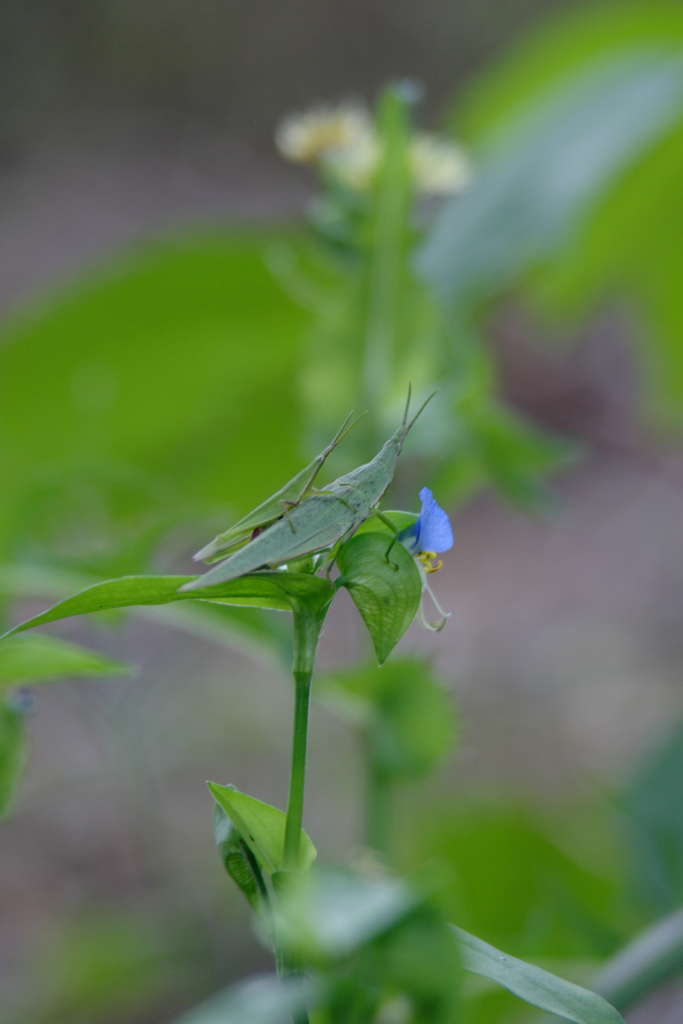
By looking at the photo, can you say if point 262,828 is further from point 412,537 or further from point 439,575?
point 439,575

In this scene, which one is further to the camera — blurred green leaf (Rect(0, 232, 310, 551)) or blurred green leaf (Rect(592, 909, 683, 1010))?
blurred green leaf (Rect(0, 232, 310, 551))

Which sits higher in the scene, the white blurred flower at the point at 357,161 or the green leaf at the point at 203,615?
the white blurred flower at the point at 357,161

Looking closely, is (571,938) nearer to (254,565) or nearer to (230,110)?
(254,565)

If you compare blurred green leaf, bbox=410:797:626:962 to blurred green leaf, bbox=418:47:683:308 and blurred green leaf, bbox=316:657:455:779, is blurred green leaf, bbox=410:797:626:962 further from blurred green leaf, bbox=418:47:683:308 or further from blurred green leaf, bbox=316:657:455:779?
blurred green leaf, bbox=418:47:683:308

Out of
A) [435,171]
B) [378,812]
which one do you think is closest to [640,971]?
[378,812]

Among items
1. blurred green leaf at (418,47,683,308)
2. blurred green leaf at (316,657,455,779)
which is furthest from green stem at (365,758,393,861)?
blurred green leaf at (418,47,683,308)

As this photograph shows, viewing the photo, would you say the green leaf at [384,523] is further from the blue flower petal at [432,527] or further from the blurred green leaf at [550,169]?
the blurred green leaf at [550,169]

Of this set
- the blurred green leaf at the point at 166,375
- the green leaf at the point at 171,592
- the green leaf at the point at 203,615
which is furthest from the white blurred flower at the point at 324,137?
the green leaf at the point at 171,592
